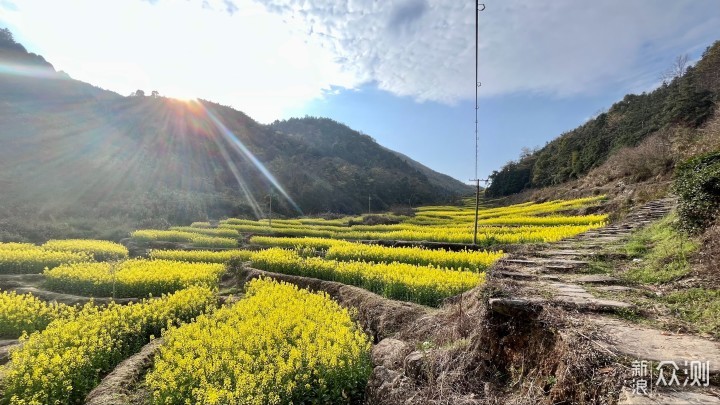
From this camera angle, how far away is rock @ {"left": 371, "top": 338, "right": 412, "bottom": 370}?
5748mm

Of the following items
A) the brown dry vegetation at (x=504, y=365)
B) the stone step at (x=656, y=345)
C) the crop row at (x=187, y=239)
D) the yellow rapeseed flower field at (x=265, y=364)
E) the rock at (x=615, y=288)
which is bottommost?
the crop row at (x=187, y=239)

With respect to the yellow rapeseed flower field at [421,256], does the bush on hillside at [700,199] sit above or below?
above

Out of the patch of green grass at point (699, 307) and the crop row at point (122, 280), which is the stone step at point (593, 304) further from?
the crop row at point (122, 280)

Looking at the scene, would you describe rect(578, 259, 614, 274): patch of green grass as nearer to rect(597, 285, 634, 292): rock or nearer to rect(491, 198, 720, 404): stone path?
rect(491, 198, 720, 404): stone path

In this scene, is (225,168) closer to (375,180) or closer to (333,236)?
→ (375,180)

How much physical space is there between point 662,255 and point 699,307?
270cm

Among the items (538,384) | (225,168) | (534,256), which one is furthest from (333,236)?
(225,168)

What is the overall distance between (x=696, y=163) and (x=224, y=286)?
16.1m

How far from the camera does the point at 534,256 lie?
8266 mm

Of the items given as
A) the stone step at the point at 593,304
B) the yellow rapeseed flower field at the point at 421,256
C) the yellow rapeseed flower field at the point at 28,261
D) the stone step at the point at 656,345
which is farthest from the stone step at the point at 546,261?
the yellow rapeseed flower field at the point at 28,261

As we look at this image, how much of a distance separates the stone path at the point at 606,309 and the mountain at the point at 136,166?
1277 inches

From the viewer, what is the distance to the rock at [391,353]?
18.9 feet

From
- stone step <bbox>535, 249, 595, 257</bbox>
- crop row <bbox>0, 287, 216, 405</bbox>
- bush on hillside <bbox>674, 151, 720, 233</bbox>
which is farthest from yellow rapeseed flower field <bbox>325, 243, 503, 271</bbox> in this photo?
crop row <bbox>0, 287, 216, 405</bbox>

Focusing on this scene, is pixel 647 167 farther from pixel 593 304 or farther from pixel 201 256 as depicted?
pixel 201 256
